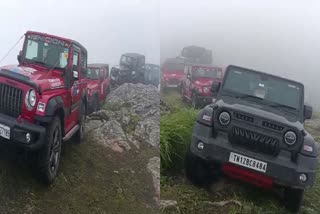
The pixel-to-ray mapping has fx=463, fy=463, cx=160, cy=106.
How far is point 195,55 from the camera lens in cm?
222

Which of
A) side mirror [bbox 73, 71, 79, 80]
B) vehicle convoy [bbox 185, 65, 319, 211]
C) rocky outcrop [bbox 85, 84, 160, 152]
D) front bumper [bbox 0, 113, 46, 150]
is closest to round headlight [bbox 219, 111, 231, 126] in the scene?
vehicle convoy [bbox 185, 65, 319, 211]

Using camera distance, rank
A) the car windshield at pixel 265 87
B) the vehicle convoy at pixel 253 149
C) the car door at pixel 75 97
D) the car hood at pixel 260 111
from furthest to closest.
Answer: the car windshield at pixel 265 87 → the car hood at pixel 260 111 → the vehicle convoy at pixel 253 149 → the car door at pixel 75 97

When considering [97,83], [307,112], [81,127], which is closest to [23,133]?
[81,127]

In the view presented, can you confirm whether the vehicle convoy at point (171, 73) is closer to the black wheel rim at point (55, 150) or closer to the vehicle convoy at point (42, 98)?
the vehicle convoy at point (42, 98)

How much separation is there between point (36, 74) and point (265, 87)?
1333 millimetres

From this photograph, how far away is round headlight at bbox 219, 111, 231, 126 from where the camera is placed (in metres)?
2.42

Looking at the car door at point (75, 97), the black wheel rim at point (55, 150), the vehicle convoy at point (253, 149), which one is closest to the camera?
the black wheel rim at point (55, 150)

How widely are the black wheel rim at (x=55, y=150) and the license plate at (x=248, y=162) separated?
0.85m

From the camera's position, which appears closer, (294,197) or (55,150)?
(55,150)

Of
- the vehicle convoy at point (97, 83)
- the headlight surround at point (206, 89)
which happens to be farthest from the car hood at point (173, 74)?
the headlight surround at point (206, 89)

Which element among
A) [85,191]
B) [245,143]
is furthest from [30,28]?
[245,143]

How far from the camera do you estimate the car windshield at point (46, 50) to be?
1929 millimetres

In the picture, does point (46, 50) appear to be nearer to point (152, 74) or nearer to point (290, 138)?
point (152, 74)

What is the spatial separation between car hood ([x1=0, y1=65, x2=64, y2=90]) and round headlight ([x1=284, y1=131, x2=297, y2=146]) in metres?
1.17
